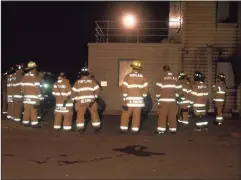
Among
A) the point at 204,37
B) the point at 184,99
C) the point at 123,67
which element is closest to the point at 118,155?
the point at 184,99

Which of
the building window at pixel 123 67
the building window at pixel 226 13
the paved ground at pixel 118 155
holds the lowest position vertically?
the paved ground at pixel 118 155

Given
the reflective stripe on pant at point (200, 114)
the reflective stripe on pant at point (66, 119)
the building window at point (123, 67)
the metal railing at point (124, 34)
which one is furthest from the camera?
the metal railing at point (124, 34)

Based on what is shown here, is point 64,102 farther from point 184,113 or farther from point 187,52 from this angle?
point 187,52

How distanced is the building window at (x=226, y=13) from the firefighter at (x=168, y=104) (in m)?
7.16

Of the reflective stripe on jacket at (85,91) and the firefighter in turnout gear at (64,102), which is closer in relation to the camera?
the reflective stripe on jacket at (85,91)

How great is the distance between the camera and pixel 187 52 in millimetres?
20266

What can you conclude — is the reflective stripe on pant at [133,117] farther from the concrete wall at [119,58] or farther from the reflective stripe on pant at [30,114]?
the concrete wall at [119,58]

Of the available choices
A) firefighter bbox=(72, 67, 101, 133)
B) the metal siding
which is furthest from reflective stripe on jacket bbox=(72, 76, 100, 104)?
the metal siding

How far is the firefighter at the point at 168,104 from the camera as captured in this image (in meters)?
13.9

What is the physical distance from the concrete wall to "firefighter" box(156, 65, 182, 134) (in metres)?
6.23

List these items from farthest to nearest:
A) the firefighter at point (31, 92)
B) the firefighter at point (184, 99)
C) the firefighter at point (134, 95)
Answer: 1. the firefighter at point (184, 99)
2. the firefighter at point (31, 92)
3. the firefighter at point (134, 95)

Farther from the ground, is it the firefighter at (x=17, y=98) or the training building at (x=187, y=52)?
the training building at (x=187, y=52)

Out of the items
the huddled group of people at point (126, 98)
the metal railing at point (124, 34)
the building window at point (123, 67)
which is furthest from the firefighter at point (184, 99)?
the metal railing at point (124, 34)

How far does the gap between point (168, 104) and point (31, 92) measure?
4060 millimetres
